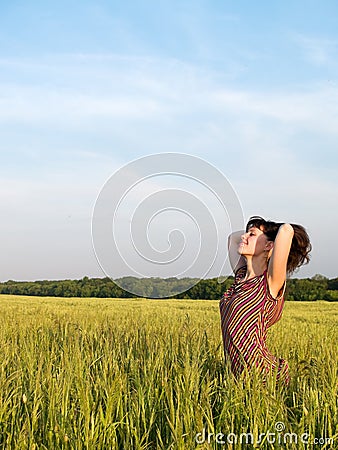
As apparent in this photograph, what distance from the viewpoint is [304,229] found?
415cm

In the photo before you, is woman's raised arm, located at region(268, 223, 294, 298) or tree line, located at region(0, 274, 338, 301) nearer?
woman's raised arm, located at region(268, 223, 294, 298)

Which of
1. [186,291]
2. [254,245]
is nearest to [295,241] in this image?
[254,245]

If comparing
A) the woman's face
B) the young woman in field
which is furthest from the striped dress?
the woman's face

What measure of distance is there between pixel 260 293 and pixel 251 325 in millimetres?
221

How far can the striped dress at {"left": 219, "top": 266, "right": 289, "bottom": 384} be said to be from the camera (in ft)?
12.8

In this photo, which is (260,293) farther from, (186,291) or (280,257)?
(186,291)

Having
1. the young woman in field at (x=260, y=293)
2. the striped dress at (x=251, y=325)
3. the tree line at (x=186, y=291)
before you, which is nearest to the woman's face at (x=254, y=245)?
the young woman in field at (x=260, y=293)

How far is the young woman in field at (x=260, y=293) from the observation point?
152 inches

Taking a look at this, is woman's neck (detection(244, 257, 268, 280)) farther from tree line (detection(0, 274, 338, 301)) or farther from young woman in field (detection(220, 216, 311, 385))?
tree line (detection(0, 274, 338, 301))

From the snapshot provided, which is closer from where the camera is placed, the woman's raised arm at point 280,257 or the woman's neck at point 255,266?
the woman's raised arm at point 280,257

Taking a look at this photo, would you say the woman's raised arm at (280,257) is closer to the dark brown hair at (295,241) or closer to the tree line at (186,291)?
the dark brown hair at (295,241)

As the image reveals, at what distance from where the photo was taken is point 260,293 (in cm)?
396

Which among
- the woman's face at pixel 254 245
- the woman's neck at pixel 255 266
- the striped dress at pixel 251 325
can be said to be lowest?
the striped dress at pixel 251 325

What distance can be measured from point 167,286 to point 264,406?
144 inches
